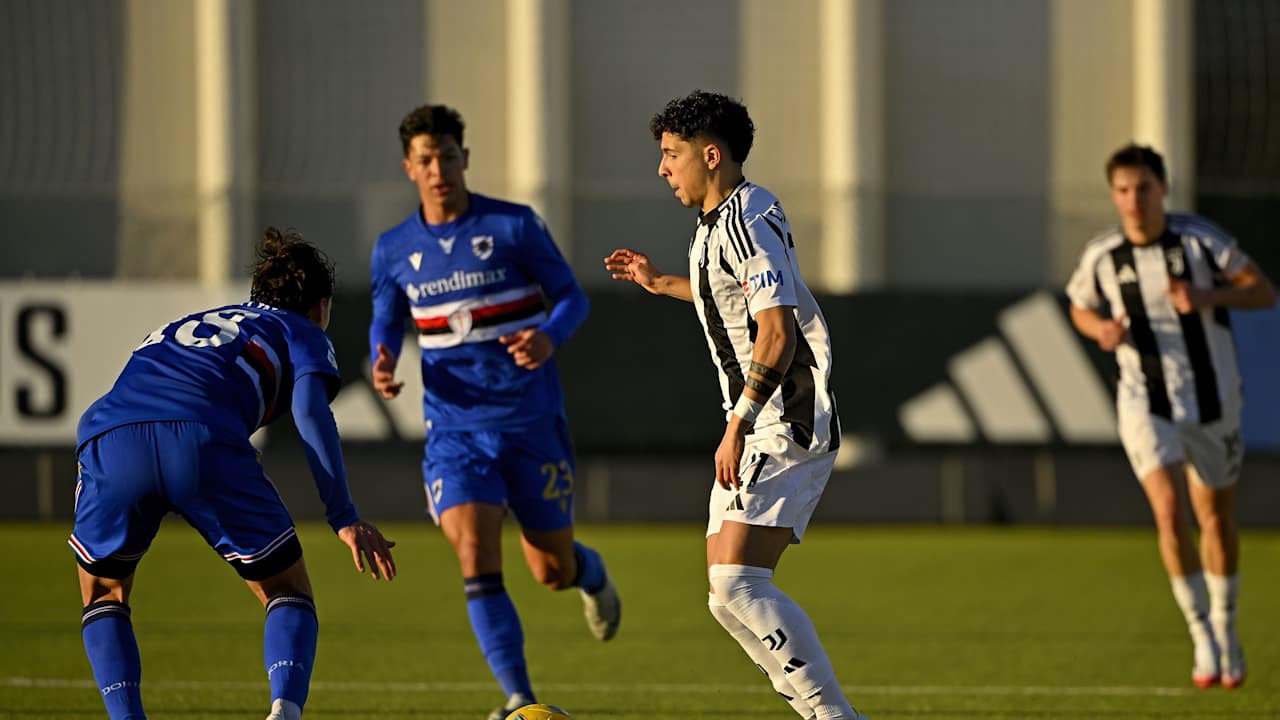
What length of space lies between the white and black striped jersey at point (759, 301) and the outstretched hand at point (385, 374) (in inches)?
71.6

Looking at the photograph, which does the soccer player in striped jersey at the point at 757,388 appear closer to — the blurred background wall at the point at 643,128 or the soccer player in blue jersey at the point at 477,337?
the soccer player in blue jersey at the point at 477,337

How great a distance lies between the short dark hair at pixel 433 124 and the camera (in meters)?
6.84

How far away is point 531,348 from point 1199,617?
3175 mm

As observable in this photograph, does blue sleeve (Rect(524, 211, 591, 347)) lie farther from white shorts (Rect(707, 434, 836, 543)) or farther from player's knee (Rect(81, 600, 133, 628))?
player's knee (Rect(81, 600, 133, 628))

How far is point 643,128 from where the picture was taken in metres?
21.2

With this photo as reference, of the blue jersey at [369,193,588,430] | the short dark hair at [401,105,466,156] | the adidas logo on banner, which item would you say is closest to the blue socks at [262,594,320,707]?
the blue jersey at [369,193,588,430]

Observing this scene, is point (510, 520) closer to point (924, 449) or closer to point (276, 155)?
point (924, 449)

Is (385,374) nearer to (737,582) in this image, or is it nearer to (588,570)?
(588,570)

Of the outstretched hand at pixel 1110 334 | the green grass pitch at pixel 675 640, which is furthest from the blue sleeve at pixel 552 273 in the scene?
the outstretched hand at pixel 1110 334

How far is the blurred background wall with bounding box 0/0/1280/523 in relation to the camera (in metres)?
19.1

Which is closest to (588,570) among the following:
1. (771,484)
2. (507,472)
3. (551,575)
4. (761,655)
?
(551,575)

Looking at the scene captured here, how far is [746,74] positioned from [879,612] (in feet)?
38.4

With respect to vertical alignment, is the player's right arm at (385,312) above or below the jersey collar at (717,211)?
below

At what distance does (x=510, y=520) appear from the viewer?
681 inches
